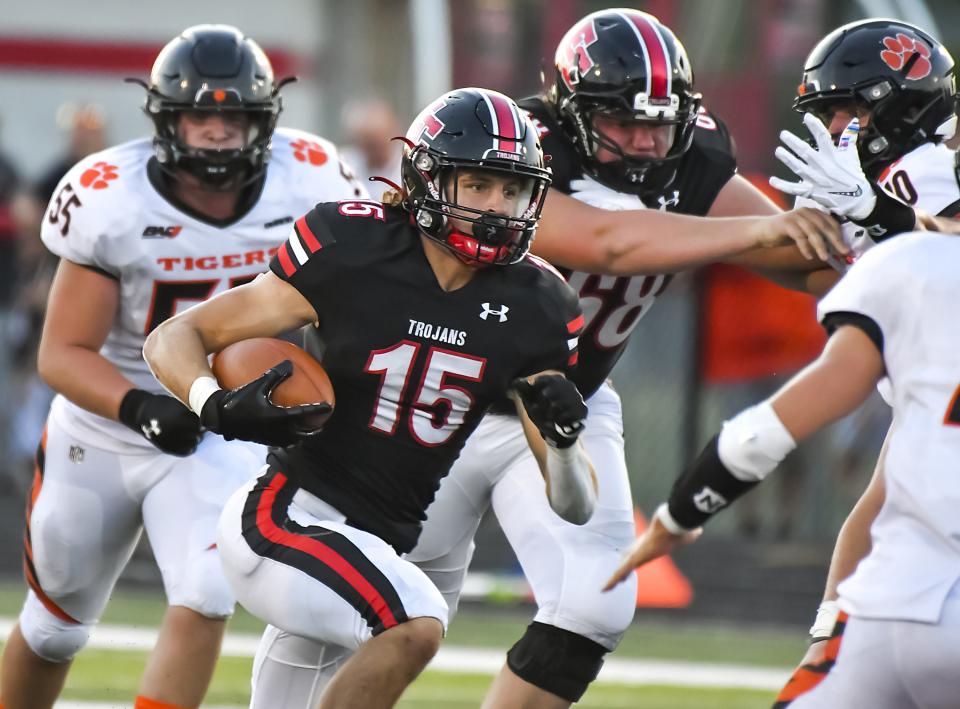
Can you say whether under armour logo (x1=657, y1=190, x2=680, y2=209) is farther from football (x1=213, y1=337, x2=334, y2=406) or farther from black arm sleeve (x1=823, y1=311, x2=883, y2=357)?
black arm sleeve (x1=823, y1=311, x2=883, y2=357)

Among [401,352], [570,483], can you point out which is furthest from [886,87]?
[401,352]

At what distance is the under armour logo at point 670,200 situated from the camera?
462 centimetres

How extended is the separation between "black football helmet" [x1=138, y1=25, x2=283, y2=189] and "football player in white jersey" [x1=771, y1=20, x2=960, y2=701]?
5.10 ft

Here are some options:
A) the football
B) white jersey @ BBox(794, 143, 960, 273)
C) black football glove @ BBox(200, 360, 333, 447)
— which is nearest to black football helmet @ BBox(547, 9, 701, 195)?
white jersey @ BBox(794, 143, 960, 273)

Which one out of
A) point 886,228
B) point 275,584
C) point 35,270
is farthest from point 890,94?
point 35,270

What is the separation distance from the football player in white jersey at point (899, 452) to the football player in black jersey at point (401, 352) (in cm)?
84

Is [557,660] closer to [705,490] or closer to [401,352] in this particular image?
[401,352]

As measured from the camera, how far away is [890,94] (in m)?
4.28

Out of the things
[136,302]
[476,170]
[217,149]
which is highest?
[476,170]

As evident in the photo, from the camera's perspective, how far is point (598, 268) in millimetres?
4375

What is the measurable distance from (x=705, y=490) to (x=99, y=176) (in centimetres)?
246

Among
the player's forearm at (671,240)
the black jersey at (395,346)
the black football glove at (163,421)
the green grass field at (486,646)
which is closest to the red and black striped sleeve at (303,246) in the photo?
A: the black jersey at (395,346)

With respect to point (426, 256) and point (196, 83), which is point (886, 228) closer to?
point (426, 256)

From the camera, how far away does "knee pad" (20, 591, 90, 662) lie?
4887 millimetres
